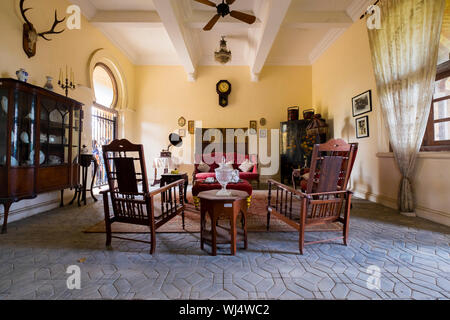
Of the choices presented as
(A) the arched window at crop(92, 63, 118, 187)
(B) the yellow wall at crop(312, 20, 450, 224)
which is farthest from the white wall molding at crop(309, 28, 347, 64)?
(A) the arched window at crop(92, 63, 118, 187)

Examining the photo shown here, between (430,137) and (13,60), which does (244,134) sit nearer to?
(430,137)

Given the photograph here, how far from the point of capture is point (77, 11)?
14.4ft

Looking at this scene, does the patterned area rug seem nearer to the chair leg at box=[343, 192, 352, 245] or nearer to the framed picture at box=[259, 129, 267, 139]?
the chair leg at box=[343, 192, 352, 245]

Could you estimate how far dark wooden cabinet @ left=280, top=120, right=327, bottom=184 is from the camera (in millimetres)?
6320

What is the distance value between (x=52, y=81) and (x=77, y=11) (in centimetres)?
179

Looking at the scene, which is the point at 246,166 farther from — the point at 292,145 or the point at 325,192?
the point at 325,192

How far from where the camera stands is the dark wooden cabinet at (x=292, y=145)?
6320 millimetres

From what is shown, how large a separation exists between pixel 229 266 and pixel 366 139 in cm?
Answer: 444

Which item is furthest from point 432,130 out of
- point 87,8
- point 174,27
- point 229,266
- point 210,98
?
point 87,8

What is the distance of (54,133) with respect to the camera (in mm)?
3520

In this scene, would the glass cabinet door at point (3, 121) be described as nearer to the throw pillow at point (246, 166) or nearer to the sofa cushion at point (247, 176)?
the sofa cushion at point (247, 176)

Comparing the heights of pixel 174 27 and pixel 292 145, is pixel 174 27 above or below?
above

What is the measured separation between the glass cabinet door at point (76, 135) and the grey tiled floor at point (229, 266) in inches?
63.8
